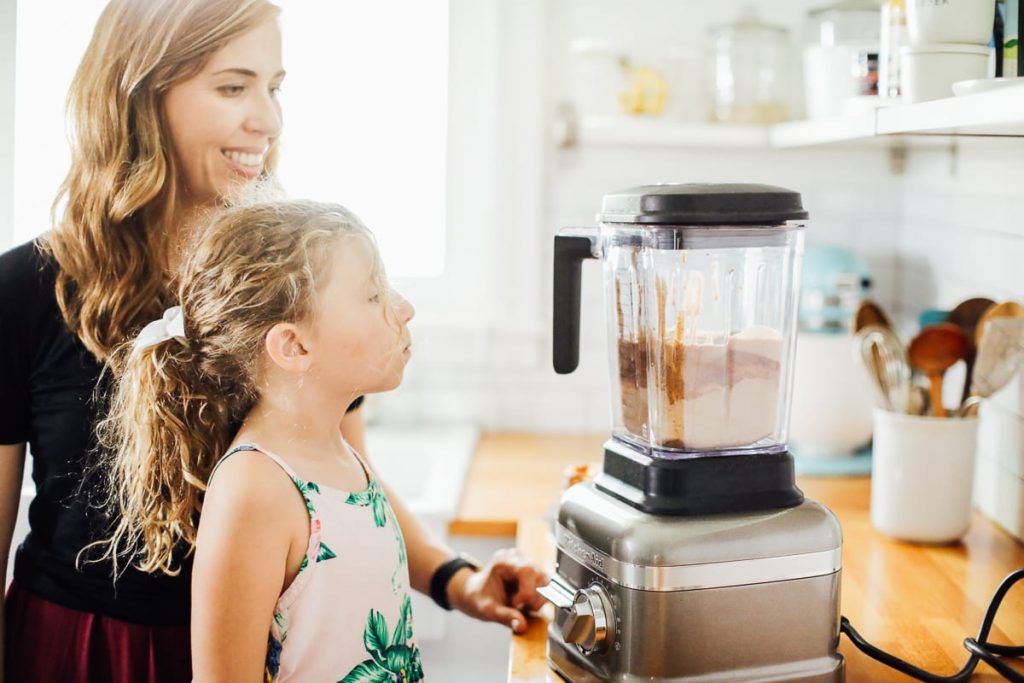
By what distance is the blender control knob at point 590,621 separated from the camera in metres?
0.98

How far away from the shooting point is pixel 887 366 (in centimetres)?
154

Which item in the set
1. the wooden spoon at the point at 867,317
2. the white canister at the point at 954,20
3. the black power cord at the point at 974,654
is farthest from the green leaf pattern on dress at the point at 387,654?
the wooden spoon at the point at 867,317

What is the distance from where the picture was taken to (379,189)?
2223mm

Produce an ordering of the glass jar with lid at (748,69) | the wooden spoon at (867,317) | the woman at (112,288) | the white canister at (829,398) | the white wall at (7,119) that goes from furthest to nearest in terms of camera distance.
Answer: the white wall at (7,119), the glass jar with lid at (748,69), the white canister at (829,398), the wooden spoon at (867,317), the woman at (112,288)

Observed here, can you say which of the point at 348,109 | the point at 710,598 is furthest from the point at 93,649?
the point at 348,109

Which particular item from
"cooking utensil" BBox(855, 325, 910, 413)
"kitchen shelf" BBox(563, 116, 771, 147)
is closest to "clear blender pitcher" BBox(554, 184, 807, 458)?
"cooking utensil" BBox(855, 325, 910, 413)

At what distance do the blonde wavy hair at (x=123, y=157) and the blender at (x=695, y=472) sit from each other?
0.43 m

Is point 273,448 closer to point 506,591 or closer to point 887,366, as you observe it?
point 506,591

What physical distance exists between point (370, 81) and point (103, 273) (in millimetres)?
1152

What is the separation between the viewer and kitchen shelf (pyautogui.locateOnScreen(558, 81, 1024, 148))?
964 mm

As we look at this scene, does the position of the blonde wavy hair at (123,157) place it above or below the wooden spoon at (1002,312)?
above

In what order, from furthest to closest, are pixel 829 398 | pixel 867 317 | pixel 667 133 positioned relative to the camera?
pixel 667 133 → pixel 829 398 → pixel 867 317

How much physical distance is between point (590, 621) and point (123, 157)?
2.19 feet

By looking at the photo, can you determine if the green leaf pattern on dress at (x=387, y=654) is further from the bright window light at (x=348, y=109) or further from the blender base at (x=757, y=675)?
the bright window light at (x=348, y=109)
